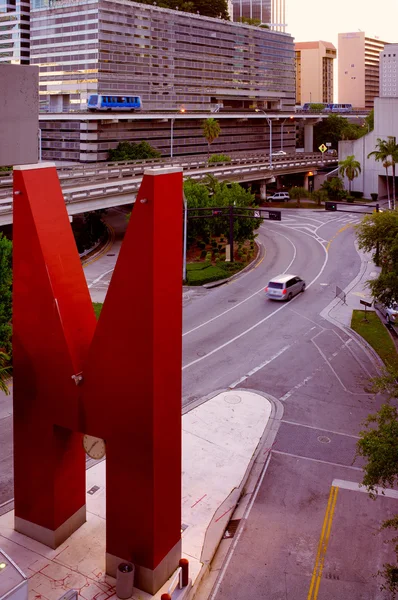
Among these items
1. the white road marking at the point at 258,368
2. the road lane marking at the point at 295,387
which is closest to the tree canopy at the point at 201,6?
the white road marking at the point at 258,368

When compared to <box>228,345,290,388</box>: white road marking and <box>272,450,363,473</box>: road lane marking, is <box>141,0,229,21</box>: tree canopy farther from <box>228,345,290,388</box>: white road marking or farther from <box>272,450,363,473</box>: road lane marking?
<box>272,450,363,473</box>: road lane marking

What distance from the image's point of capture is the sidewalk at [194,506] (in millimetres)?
16438

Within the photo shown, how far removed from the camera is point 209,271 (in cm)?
4950

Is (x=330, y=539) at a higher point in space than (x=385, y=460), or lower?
lower

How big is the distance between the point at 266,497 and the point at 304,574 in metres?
4.01

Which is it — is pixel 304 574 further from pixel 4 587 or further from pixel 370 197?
pixel 370 197

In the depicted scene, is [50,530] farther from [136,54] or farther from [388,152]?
[136,54]

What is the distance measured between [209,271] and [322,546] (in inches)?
1259

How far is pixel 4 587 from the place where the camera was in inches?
501

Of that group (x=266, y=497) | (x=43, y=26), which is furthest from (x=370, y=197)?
(x=266, y=497)

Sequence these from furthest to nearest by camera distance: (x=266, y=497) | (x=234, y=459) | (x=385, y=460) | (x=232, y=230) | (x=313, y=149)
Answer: (x=313, y=149) < (x=232, y=230) < (x=234, y=459) < (x=266, y=497) < (x=385, y=460)

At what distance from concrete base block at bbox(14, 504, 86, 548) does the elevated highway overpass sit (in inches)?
1198

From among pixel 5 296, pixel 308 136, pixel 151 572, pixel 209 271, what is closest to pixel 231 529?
pixel 151 572

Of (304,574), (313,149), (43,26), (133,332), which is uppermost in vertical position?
(43,26)
